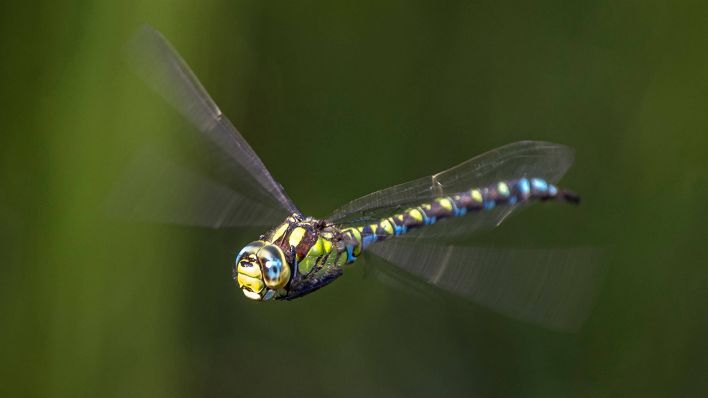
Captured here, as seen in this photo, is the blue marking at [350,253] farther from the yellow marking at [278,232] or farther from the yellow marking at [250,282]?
the yellow marking at [250,282]

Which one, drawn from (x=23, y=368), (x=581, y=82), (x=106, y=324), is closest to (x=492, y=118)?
(x=581, y=82)

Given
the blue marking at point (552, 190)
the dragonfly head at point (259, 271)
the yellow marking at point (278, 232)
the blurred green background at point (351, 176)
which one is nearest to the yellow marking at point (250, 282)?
the dragonfly head at point (259, 271)

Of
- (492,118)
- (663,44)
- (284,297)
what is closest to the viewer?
(284,297)

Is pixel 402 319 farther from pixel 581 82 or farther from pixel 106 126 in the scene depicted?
pixel 106 126

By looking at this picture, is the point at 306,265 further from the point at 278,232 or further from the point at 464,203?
the point at 464,203

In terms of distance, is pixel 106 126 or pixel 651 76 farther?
pixel 651 76

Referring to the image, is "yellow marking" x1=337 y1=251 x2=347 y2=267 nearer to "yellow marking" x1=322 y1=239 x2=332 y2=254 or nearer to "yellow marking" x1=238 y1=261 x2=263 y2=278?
"yellow marking" x1=322 y1=239 x2=332 y2=254

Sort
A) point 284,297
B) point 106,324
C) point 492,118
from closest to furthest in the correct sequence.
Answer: point 284,297 → point 106,324 → point 492,118
